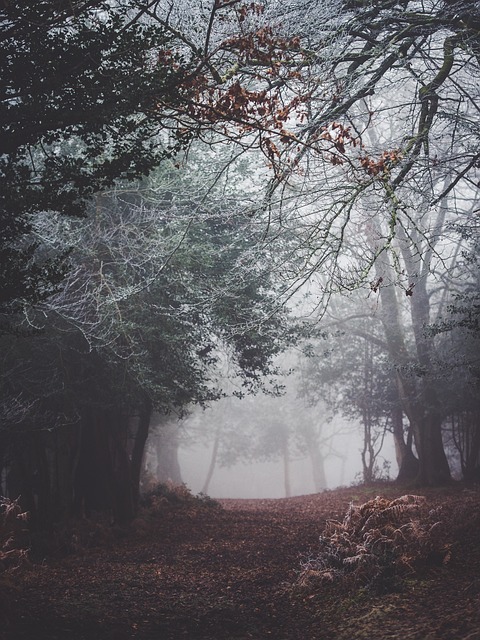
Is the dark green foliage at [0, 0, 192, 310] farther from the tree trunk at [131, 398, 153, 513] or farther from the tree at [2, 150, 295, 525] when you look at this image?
the tree trunk at [131, 398, 153, 513]

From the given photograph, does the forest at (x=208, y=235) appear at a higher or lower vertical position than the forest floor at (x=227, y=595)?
higher

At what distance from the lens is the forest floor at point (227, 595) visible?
14.0ft

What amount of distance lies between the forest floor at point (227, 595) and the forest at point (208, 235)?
109 mm

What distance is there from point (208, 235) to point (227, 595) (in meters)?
6.36

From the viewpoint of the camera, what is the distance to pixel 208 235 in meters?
9.89

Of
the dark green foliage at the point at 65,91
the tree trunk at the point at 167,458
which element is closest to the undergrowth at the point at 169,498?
the tree trunk at the point at 167,458

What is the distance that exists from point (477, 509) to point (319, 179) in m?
6.09

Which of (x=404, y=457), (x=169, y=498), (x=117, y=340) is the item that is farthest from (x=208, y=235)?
(x=404, y=457)

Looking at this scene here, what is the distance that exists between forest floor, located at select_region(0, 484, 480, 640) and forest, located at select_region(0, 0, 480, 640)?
0.11 meters

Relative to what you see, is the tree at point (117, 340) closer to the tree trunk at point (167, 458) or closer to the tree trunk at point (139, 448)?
the tree trunk at point (139, 448)

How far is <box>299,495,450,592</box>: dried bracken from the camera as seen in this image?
511cm

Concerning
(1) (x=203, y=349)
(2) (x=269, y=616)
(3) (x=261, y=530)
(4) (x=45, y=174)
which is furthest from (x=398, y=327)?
(4) (x=45, y=174)

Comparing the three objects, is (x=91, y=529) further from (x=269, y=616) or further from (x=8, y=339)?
(x=269, y=616)

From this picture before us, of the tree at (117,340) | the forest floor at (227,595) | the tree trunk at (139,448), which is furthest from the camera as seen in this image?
the tree trunk at (139,448)
